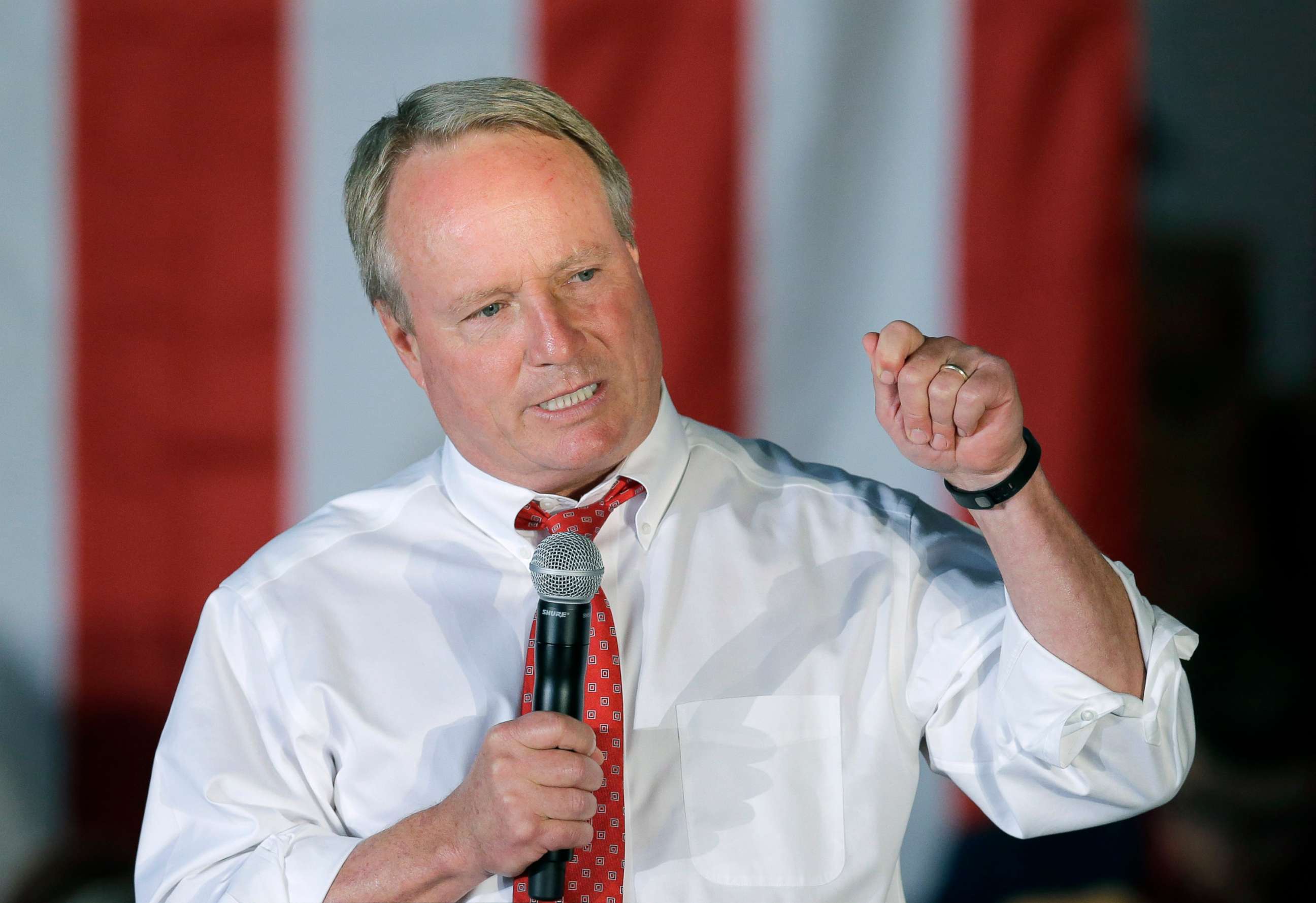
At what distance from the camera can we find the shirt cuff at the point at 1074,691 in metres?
1.12

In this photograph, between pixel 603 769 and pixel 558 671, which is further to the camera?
pixel 603 769

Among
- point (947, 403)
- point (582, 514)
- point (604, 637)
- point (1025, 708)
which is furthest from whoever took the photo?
point (582, 514)

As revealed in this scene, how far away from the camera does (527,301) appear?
1.32 metres

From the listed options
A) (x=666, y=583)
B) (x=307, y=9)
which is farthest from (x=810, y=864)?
(x=307, y=9)

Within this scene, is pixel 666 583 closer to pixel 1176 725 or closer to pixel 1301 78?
pixel 1176 725

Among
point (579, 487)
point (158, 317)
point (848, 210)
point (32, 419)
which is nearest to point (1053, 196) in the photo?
point (848, 210)

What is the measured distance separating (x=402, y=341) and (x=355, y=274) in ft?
2.46

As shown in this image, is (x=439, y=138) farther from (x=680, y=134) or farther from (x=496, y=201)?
(x=680, y=134)

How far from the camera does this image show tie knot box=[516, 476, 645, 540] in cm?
135

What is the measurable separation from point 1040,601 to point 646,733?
17.1 inches

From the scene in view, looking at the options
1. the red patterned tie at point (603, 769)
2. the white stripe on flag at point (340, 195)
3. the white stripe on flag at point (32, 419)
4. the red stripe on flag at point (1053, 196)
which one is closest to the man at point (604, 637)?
the red patterned tie at point (603, 769)

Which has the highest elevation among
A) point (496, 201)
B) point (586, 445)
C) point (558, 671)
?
point (496, 201)

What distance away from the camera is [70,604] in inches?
85.8

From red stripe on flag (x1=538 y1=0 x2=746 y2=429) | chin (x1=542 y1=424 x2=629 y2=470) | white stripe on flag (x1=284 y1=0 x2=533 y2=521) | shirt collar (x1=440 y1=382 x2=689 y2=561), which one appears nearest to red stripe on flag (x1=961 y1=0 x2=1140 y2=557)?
red stripe on flag (x1=538 y1=0 x2=746 y2=429)
